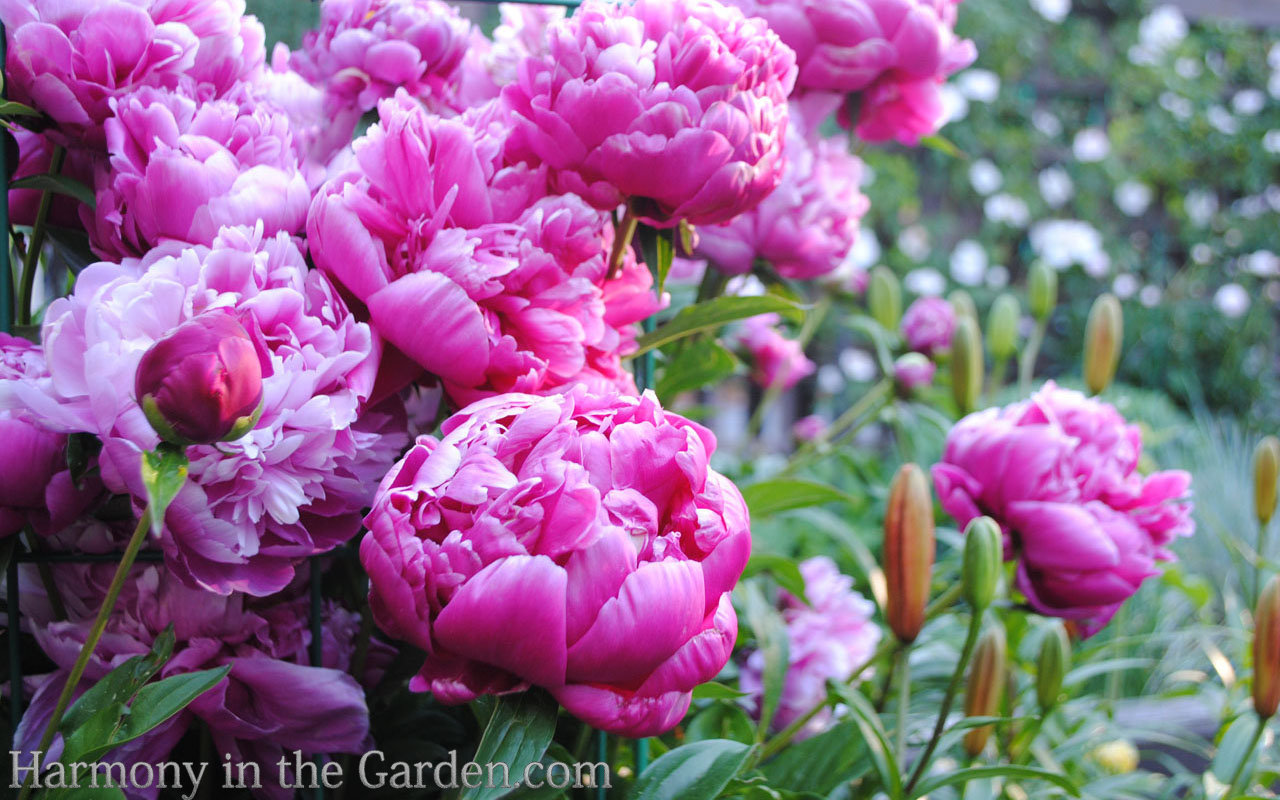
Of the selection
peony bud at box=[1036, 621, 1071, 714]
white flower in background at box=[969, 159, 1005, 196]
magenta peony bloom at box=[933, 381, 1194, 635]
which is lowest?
white flower in background at box=[969, 159, 1005, 196]

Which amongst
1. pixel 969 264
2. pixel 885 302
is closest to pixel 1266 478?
pixel 885 302

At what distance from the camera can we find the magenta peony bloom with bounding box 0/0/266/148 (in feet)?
1.18

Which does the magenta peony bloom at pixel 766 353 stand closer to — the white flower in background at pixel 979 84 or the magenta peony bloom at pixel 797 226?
the magenta peony bloom at pixel 797 226

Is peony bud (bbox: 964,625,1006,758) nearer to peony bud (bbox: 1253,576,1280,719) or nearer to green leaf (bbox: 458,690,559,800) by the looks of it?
peony bud (bbox: 1253,576,1280,719)

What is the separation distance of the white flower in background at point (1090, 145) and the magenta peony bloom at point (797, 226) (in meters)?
3.54

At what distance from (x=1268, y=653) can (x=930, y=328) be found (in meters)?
0.52

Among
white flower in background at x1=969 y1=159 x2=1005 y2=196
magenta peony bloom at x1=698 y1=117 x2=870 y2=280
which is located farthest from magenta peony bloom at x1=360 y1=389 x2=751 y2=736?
white flower in background at x1=969 y1=159 x2=1005 y2=196

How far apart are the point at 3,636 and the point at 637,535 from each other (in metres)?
0.28

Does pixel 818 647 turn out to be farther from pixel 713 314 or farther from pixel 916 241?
pixel 916 241

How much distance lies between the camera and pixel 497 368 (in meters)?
0.35

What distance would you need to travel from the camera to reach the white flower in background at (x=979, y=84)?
3.47m

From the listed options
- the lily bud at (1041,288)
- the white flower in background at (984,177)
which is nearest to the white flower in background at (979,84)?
the white flower in background at (984,177)

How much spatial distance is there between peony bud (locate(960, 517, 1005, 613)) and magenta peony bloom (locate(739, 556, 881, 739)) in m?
0.22

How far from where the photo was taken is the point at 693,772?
15.3 inches
